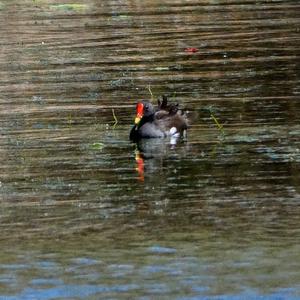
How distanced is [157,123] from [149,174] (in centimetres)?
276

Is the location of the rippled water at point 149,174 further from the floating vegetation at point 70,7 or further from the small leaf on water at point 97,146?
the floating vegetation at point 70,7

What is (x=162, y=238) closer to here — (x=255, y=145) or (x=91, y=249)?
(x=91, y=249)

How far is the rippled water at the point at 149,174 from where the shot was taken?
33.0 feet

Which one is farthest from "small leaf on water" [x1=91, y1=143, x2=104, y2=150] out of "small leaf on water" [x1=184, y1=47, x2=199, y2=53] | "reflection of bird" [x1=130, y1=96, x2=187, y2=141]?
"small leaf on water" [x1=184, y1=47, x2=199, y2=53]

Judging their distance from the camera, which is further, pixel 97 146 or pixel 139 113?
pixel 139 113

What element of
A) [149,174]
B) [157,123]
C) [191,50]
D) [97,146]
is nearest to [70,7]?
[191,50]

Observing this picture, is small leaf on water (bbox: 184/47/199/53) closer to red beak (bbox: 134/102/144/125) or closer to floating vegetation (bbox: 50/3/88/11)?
red beak (bbox: 134/102/144/125)

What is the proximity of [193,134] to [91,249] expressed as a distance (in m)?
6.10

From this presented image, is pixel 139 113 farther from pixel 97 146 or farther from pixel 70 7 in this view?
pixel 70 7

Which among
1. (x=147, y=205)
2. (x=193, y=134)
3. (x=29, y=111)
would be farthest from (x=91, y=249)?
(x=29, y=111)

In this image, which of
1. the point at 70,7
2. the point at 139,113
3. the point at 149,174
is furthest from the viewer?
the point at 70,7

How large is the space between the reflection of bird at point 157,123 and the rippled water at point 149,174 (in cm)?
26

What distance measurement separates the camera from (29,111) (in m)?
19.0

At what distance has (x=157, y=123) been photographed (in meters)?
16.9
